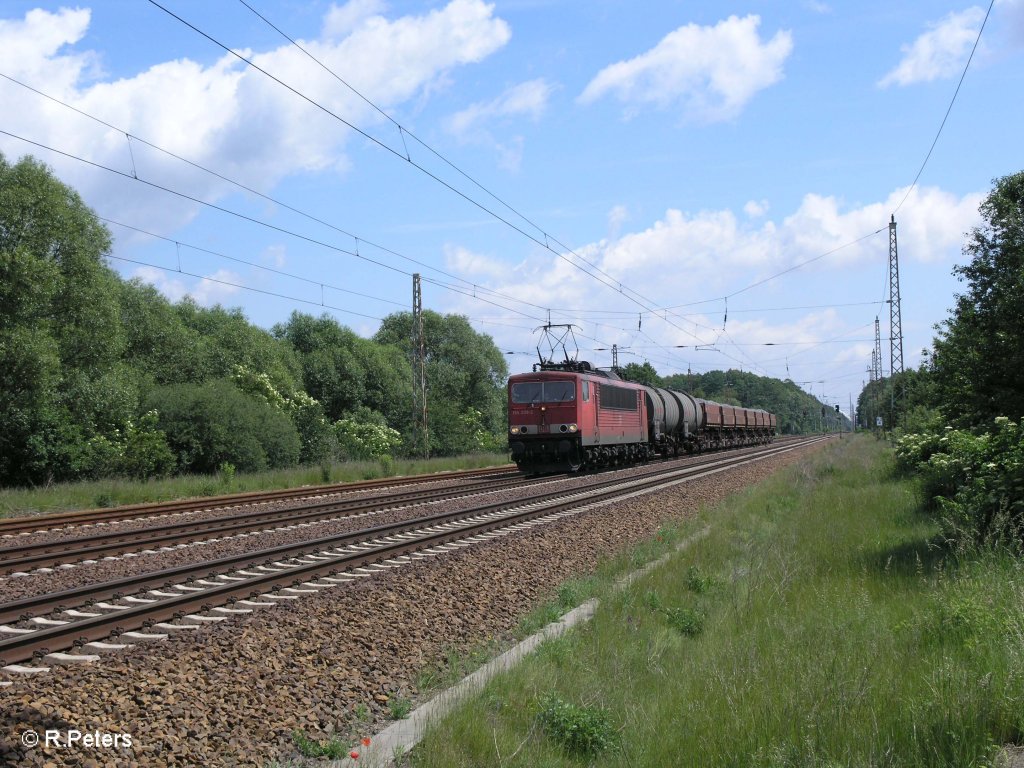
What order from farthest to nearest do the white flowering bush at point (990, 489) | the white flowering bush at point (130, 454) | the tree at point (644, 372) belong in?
the tree at point (644, 372) < the white flowering bush at point (130, 454) < the white flowering bush at point (990, 489)

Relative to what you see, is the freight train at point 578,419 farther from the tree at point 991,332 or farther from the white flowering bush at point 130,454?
the tree at point 991,332

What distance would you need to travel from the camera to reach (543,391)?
29.5 meters

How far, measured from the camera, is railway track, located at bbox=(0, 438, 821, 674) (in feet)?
23.4

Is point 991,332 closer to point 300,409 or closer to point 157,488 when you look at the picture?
point 157,488

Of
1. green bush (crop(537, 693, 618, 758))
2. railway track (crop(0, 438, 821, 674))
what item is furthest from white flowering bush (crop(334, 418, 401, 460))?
green bush (crop(537, 693, 618, 758))

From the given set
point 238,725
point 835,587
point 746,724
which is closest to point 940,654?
point 746,724

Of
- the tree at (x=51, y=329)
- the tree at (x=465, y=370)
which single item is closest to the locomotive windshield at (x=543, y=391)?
the tree at (x=51, y=329)

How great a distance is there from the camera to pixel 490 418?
7588cm

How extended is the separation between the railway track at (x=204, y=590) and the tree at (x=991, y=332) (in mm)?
7209

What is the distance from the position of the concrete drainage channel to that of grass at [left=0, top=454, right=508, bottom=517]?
1494 centimetres

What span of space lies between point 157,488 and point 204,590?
14.8m

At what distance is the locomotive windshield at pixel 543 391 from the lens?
2919 cm

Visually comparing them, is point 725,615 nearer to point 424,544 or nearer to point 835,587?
point 835,587

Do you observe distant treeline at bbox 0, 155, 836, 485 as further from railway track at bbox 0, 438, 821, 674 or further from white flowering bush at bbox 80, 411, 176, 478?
railway track at bbox 0, 438, 821, 674
